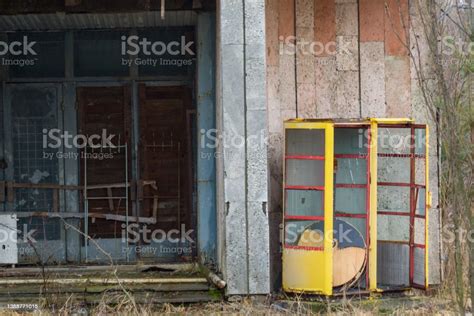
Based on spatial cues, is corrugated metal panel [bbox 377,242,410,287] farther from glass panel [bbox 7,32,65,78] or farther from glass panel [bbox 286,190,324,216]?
glass panel [bbox 7,32,65,78]

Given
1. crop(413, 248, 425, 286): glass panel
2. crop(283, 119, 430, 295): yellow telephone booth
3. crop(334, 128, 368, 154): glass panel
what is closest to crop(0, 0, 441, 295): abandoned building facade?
crop(283, 119, 430, 295): yellow telephone booth

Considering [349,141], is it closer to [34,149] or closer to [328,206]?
[328,206]

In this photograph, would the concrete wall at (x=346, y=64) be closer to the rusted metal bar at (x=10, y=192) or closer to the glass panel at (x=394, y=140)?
the glass panel at (x=394, y=140)

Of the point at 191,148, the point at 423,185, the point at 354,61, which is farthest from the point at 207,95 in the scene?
the point at 423,185

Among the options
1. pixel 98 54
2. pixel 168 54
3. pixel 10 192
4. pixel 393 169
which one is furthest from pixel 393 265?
pixel 10 192

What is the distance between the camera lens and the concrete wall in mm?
9883

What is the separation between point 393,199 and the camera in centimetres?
1002

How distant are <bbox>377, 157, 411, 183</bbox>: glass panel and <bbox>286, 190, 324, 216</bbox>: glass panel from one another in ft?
4.43

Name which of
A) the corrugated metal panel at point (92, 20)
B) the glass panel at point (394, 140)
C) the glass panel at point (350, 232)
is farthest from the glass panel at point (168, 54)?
the glass panel at point (350, 232)

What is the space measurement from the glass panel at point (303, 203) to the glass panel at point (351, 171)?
61 centimetres

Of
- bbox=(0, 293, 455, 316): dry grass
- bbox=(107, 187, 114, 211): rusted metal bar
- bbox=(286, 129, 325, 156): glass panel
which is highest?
bbox=(286, 129, 325, 156): glass panel

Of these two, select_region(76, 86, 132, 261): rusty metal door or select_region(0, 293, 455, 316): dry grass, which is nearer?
select_region(0, 293, 455, 316): dry grass

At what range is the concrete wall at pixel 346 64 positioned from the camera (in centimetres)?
988

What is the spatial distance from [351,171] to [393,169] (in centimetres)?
76
